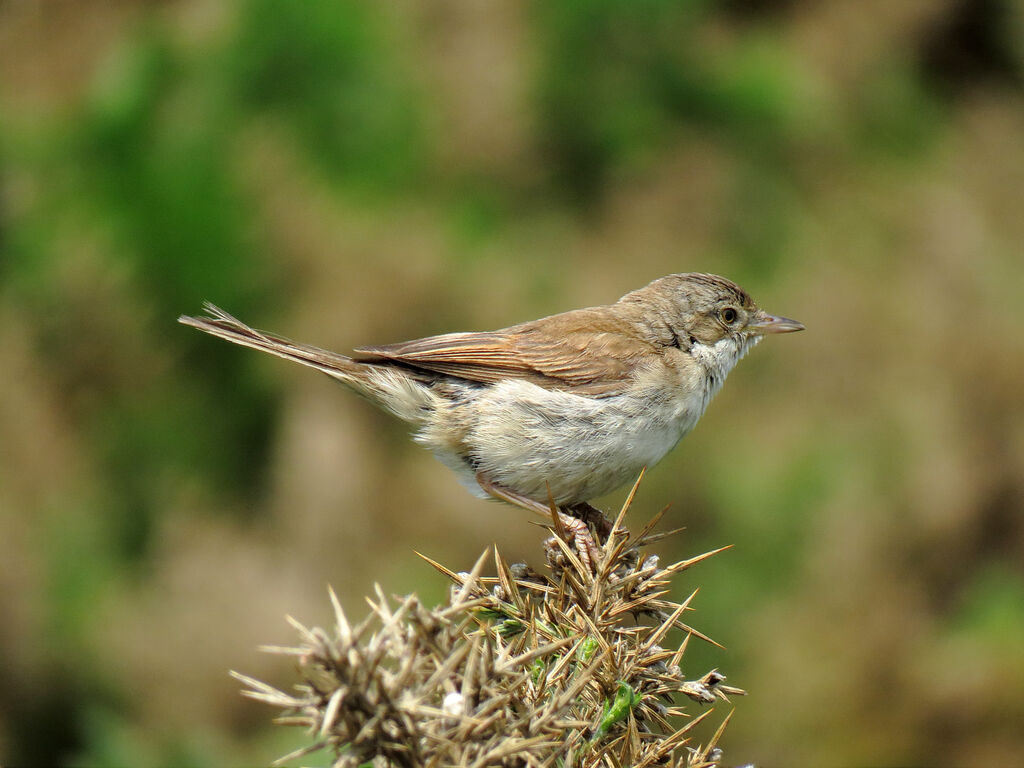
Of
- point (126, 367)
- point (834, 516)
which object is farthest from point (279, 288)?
point (834, 516)

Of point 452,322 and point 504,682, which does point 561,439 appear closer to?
point 504,682

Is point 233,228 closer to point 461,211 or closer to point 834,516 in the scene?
point 461,211

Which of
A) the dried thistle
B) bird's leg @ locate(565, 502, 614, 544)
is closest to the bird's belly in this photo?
bird's leg @ locate(565, 502, 614, 544)

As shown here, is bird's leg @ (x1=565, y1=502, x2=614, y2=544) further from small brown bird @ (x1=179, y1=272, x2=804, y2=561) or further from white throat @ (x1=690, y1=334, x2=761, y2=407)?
white throat @ (x1=690, y1=334, x2=761, y2=407)

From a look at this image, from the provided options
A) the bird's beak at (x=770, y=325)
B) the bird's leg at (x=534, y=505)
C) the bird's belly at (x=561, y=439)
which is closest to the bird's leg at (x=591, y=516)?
the bird's leg at (x=534, y=505)

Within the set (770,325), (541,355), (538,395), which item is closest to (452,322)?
(770,325)

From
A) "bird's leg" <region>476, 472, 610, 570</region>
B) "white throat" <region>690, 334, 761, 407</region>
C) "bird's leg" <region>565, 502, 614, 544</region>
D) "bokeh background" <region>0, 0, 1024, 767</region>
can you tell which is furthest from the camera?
"bokeh background" <region>0, 0, 1024, 767</region>
